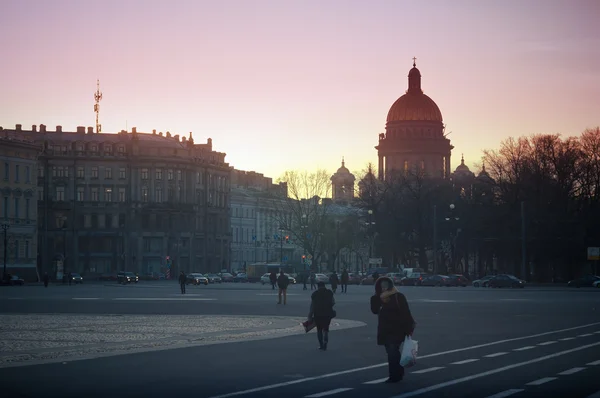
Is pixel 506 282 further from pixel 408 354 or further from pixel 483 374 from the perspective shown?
pixel 408 354

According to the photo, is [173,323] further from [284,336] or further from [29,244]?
[29,244]

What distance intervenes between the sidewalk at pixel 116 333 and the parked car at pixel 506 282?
55.1 metres

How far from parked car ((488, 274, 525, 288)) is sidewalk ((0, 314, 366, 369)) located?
2171 inches

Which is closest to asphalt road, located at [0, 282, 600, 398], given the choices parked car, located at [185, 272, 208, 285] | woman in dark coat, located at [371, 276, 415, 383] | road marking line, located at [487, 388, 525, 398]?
road marking line, located at [487, 388, 525, 398]

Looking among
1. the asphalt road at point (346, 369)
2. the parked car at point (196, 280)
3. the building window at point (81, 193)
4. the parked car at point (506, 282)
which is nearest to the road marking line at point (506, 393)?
the asphalt road at point (346, 369)

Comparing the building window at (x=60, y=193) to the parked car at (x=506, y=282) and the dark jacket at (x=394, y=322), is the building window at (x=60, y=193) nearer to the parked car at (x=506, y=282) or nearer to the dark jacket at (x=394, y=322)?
the parked car at (x=506, y=282)

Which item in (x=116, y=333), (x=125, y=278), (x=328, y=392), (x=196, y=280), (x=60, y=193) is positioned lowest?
(x=328, y=392)

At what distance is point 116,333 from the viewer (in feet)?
109

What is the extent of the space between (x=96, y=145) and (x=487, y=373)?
464ft

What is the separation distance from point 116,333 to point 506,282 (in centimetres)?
6745

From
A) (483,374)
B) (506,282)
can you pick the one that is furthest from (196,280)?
(483,374)

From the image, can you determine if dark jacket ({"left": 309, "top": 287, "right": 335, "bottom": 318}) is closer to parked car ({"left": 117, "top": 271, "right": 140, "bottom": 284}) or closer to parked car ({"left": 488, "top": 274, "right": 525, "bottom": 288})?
parked car ({"left": 488, "top": 274, "right": 525, "bottom": 288})

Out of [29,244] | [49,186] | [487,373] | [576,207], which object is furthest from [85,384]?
[49,186]

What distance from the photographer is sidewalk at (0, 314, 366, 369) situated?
26.7 m
